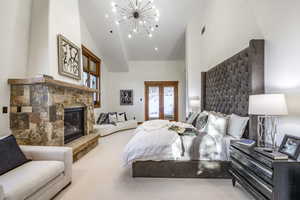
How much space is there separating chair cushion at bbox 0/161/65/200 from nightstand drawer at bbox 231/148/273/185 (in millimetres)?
2396

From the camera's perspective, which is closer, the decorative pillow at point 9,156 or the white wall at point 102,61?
the decorative pillow at point 9,156

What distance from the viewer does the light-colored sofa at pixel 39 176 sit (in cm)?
161

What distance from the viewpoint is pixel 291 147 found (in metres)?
1.81

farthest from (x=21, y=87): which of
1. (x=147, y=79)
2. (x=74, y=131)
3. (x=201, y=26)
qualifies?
(x=147, y=79)

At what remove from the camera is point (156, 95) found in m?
8.86

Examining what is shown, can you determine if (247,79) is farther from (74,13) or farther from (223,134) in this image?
(74,13)

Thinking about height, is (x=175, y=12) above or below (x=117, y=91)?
above

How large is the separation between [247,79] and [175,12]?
4.17m

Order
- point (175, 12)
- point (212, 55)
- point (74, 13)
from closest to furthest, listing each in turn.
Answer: point (74, 13) → point (212, 55) → point (175, 12)

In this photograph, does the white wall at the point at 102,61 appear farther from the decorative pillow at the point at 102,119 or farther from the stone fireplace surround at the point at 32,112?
the stone fireplace surround at the point at 32,112

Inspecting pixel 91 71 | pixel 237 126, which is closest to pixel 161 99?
pixel 91 71

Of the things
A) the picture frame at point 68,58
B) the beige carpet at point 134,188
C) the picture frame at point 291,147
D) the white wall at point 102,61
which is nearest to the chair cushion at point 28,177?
the beige carpet at point 134,188

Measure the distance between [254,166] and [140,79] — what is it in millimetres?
7329

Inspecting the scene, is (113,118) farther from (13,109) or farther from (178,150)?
(178,150)
